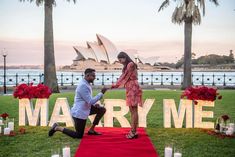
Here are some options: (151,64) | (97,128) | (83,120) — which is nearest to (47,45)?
(97,128)

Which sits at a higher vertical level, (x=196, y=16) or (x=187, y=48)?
(x=196, y=16)

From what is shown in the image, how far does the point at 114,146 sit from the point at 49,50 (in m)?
12.8

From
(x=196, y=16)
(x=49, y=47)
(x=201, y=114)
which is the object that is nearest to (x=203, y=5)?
(x=196, y=16)

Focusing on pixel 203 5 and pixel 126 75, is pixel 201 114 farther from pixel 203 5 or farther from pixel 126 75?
pixel 203 5

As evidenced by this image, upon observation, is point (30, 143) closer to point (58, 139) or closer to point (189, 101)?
point (58, 139)

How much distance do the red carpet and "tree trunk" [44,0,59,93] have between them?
11.4m

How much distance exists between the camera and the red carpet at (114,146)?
559 centimetres

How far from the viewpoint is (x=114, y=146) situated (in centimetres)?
610

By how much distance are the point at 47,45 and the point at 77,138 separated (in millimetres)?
11885

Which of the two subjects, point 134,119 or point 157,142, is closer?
point 157,142

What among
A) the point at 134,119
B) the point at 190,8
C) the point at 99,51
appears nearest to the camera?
the point at 134,119

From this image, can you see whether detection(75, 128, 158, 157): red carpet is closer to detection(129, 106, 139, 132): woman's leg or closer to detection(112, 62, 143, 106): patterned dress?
detection(129, 106, 139, 132): woman's leg

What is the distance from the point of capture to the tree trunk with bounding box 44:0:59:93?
17953 mm

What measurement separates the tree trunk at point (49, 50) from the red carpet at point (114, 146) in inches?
450
